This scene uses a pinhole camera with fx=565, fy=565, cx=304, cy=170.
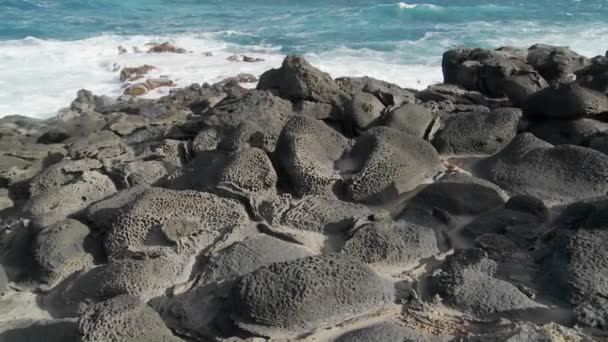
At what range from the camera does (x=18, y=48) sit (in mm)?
16562

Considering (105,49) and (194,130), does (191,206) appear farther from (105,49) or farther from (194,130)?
(105,49)

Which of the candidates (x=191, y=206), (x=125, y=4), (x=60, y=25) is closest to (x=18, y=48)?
(x=60, y=25)

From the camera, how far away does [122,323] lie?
237 centimetres

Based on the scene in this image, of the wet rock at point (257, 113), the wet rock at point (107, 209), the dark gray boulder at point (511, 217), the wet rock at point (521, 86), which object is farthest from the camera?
the wet rock at point (521, 86)

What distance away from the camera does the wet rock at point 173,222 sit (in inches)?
121

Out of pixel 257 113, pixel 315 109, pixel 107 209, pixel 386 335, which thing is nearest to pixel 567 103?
pixel 315 109

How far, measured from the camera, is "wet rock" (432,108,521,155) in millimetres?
4293

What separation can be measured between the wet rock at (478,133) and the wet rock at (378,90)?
0.64 m

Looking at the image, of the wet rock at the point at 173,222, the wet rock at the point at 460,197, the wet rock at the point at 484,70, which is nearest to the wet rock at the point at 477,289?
the wet rock at the point at 460,197

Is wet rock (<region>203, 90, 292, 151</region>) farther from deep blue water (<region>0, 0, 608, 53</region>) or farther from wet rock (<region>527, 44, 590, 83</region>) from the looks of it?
deep blue water (<region>0, 0, 608, 53</region>)

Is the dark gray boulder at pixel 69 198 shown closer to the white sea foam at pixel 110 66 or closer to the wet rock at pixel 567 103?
the wet rock at pixel 567 103

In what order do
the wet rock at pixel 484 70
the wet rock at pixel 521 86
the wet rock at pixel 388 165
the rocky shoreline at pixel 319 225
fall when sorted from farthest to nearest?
the wet rock at pixel 484 70
the wet rock at pixel 521 86
the wet rock at pixel 388 165
the rocky shoreline at pixel 319 225

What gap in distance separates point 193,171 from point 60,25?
18.9 meters

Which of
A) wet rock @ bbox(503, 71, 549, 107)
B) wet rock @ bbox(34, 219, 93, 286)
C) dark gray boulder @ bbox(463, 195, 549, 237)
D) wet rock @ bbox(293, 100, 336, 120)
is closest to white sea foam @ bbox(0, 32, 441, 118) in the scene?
wet rock @ bbox(503, 71, 549, 107)
